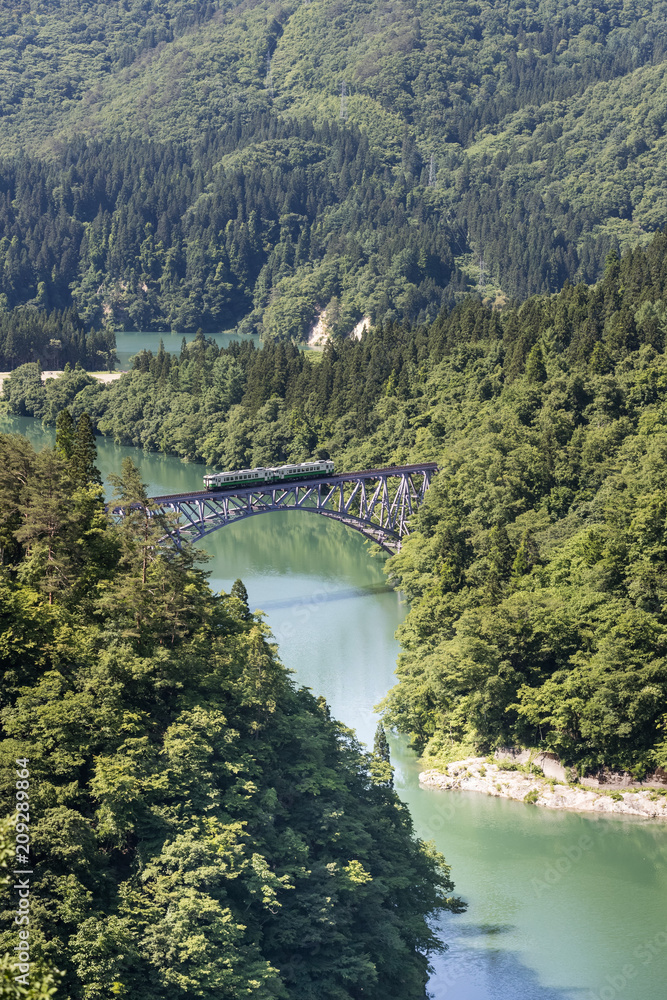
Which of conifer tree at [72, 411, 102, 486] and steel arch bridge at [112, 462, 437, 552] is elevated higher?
conifer tree at [72, 411, 102, 486]

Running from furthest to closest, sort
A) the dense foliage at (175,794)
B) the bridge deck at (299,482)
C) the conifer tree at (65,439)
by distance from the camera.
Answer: the bridge deck at (299,482)
the conifer tree at (65,439)
the dense foliage at (175,794)

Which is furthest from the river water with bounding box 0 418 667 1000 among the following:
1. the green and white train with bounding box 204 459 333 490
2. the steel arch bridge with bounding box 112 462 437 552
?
the green and white train with bounding box 204 459 333 490

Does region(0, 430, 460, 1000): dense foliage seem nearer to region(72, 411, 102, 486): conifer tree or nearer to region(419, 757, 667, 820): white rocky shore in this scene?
region(72, 411, 102, 486): conifer tree

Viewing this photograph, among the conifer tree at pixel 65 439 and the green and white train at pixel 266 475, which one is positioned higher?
the conifer tree at pixel 65 439

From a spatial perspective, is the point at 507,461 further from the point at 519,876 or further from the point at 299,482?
the point at 519,876

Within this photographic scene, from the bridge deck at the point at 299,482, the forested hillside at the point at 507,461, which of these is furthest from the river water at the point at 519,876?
the bridge deck at the point at 299,482

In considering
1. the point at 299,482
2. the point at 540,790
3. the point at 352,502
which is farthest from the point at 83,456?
the point at 352,502

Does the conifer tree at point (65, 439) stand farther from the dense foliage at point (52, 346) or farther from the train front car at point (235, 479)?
the dense foliage at point (52, 346)
